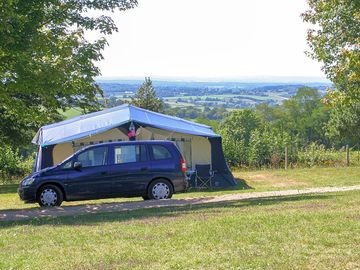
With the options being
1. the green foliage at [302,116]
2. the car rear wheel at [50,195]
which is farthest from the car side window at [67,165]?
the green foliage at [302,116]

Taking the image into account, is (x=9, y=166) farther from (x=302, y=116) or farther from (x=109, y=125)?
(x=302, y=116)

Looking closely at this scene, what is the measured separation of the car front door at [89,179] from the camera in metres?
14.3

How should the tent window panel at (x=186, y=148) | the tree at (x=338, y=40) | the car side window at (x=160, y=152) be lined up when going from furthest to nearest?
→ the tent window panel at (x=186, y=148), the tree at (x=338, y=40), the car side window at (x=160, y=152)

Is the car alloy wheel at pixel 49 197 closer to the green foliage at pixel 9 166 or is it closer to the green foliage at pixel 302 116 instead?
the green foliage at pixel 9 166

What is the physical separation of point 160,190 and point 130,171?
2.99 feet

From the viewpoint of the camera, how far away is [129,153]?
48.3ft

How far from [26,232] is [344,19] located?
14440 millimetres

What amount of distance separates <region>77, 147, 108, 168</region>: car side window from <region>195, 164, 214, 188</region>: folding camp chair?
22.6 ft

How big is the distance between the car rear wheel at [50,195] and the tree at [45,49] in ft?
8.14

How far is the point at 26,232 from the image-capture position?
8.55 m

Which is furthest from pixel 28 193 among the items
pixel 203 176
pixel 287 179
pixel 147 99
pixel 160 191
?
pixel 147 99

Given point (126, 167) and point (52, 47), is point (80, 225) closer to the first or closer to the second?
point (126, 167)

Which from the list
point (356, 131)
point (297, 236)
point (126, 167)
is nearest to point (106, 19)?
point (126, 167)

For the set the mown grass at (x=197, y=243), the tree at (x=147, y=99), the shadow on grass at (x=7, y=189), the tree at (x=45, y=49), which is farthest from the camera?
the tree at (x=147, y=99)
